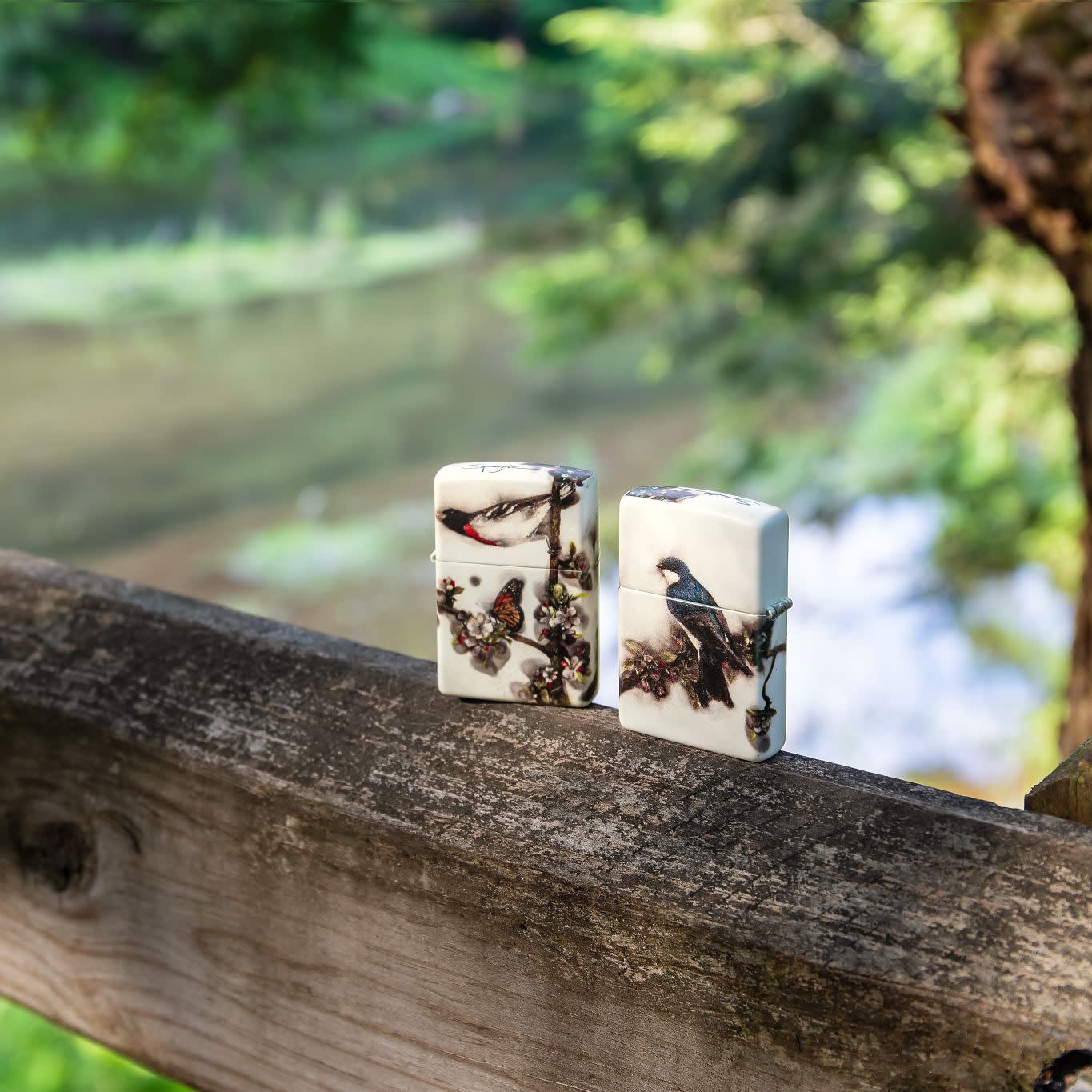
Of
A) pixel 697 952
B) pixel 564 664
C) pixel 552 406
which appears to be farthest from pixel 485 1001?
pixel 552 406

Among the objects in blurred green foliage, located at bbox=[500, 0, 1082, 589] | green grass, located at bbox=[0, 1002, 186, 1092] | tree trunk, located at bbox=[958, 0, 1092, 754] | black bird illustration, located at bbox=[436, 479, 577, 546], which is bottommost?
green grass, located at bbox=[0, 1002, 186, 1092]

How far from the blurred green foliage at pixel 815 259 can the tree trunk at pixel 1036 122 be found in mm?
1588

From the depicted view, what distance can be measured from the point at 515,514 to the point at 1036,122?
138cm

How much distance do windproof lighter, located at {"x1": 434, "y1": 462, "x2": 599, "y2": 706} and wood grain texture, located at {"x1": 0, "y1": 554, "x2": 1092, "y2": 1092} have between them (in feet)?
0.09

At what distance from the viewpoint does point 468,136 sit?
13133 mm

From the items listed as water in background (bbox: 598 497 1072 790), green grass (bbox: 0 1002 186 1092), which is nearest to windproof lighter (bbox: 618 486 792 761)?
green grass (bbox: 0 1002 186 1092)

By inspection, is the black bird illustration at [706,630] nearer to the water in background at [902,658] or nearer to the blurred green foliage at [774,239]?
the blurred green foliage at [774,239]

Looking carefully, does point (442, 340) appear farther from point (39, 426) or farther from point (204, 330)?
point (39, 426)

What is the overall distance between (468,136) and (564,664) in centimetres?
1331

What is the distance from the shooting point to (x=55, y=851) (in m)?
0.61

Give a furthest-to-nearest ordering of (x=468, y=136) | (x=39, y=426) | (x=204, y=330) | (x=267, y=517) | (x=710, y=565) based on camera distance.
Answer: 1. (x=468, y=136)
2. (x=204, y=330)
3. (x=39, y=426)
4. (x=267, y=517)
5. (x=710, y=565)

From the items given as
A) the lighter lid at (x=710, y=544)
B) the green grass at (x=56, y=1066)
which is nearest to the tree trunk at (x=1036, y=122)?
the lighter lid at (x=710, y=544)

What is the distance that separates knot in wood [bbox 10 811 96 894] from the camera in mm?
598

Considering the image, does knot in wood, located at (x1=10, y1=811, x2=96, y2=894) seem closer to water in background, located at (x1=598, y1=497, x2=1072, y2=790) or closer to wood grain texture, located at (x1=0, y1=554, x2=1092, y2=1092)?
wood grain texture, located at (x1=0, y1=554, x2=1092, y2=1092)
